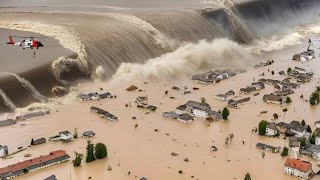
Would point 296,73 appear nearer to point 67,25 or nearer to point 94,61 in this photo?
point 94,61

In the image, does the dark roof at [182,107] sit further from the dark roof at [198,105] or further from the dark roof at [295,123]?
the dark roof at [295,123]

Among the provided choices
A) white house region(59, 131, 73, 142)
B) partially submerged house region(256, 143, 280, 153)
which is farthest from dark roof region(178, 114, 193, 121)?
white house region(59, 131, 73, 142)

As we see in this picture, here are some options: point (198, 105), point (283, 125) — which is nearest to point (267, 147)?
point (283, 125)

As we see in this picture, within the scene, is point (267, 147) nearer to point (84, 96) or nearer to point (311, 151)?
point (311, 151)

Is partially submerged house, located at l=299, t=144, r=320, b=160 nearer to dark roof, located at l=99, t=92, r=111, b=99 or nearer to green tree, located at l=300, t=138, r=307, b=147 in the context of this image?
green tree, located at l=300, t=138, r=307, b=147

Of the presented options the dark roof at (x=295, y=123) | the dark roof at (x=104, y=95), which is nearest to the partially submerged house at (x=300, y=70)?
the dark roof at (x=295, y=123)

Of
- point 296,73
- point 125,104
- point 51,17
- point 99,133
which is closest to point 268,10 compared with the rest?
point 296,73
